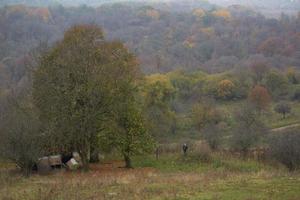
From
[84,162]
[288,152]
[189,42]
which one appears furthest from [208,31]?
[84,162]

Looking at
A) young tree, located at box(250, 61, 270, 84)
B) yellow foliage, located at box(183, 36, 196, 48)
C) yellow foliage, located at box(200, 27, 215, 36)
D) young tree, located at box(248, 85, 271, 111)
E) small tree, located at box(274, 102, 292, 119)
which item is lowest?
small tree, located at box(274, 102, 292, 119)

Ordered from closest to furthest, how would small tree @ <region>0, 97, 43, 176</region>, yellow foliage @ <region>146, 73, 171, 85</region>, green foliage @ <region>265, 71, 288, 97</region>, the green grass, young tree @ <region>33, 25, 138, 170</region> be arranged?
small tree @ <region>0, 97, 43, 176</region>, young tree @ <region>33, 25, 138, 170</region>, the green grass, yellow foliage @ <region>146, 73, 171, 85</region>, green foliage @ <region>265, 71, 288, 97</region>

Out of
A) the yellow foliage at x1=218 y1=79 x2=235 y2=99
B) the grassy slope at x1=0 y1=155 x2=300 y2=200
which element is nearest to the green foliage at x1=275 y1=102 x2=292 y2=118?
the yellow foliage at x1=218 y1=79 x2=235 y2=99

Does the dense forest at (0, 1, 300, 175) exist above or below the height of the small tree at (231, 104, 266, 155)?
above

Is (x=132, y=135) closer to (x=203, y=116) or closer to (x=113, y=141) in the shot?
(x=113, y=141)

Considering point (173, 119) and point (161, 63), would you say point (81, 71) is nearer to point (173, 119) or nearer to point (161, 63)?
point (173, 119)

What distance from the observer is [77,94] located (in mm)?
27266

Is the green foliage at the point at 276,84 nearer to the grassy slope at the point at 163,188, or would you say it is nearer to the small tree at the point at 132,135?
the small tree at the point at 132,135

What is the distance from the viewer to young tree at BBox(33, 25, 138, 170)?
89.7 ft

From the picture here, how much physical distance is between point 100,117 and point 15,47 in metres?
116

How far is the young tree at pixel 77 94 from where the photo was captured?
27.3 metres

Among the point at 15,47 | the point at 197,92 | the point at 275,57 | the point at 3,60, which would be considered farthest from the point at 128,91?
the point at 15,47

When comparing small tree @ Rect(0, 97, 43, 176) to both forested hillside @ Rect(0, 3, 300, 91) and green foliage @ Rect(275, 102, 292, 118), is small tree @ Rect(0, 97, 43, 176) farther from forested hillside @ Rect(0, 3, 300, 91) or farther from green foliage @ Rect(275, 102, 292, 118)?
forested hillside @ Rect(0, 3, 300, 91)

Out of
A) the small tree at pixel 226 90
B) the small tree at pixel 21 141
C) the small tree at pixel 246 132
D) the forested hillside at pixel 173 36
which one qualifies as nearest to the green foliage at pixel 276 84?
the small tree at pixel 226 90
